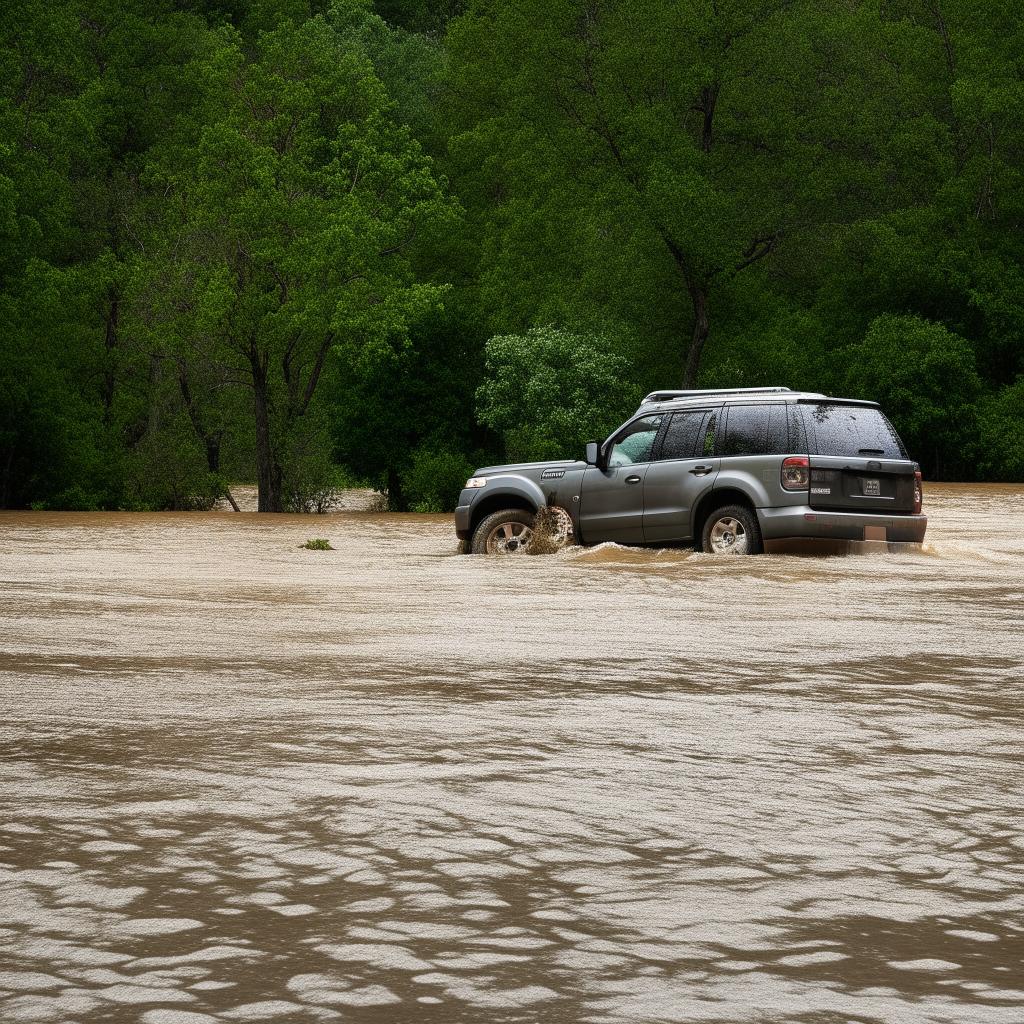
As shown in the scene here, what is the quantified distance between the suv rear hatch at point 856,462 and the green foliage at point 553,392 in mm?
27850

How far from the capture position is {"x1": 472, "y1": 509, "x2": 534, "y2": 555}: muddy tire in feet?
70.5

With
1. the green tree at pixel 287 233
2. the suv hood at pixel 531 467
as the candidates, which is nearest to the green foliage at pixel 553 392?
the green tree at pixel 287 233

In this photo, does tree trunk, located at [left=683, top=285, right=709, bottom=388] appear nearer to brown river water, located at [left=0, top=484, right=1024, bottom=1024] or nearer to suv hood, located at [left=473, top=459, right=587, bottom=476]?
suv hood, located at [left=473, top=459, right=587, bottom=476]

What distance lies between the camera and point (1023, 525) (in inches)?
1270

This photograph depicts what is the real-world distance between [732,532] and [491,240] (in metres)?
44.4

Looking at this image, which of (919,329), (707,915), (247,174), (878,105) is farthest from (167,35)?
(707,915)

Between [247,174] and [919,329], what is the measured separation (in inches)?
764

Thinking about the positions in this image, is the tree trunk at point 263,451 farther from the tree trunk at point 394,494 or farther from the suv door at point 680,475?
the suv door at point 680,475

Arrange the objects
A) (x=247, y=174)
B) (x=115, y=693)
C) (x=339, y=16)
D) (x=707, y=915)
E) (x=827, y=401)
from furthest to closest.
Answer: (x=339, y=16) → (x=247, y=174) → (x=827, y=401) → (x=115, y=693) → (x=707, y=915)

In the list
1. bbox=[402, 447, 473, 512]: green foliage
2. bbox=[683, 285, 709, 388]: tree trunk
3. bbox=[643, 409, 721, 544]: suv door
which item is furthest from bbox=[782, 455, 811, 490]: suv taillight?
bbox=[683, 285, 709, 388]: tree trunk

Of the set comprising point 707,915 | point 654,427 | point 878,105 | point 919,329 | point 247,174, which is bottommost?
point 707,915

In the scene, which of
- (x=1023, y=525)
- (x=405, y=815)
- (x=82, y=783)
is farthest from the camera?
(x=1023, y=525)

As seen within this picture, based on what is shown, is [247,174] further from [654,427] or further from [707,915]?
[707,915]

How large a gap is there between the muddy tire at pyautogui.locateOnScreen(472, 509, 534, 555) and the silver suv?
0.15 m
